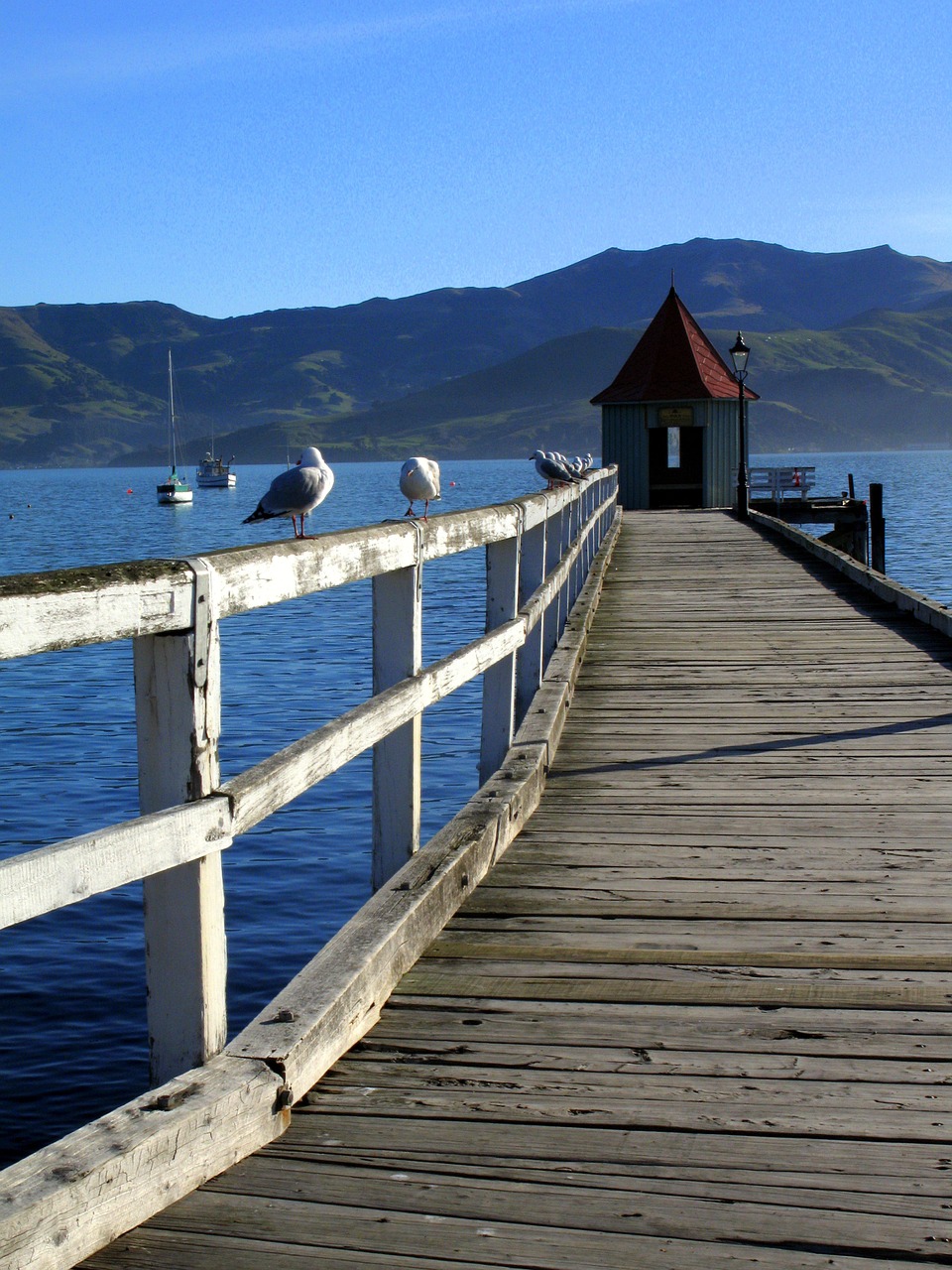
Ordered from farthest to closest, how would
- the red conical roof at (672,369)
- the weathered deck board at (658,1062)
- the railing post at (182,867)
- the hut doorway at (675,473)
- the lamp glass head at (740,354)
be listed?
the hut doorway at (675,473), the red conical roof at (672,369), the lamp glass head at (740,354), the railing post at (182,867), the weathered deck board at (658,1062)

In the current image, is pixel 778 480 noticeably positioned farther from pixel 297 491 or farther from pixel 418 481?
pixel 297 491

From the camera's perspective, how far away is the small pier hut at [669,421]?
115ft

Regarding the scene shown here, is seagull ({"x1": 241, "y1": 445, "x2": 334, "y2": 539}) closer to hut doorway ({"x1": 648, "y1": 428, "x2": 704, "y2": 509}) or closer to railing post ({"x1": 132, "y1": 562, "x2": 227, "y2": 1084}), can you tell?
railing post ({"x1": 132, "y1": 562, "x2": 227, "y2": 1084})

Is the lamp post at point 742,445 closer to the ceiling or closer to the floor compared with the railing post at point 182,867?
closer to the ceiling

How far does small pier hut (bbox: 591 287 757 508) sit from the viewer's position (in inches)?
1385

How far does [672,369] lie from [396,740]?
32696 millimetres

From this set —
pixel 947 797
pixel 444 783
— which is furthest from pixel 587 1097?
pixel 444 783

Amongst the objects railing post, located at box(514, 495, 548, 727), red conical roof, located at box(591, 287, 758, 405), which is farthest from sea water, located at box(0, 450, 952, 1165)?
red conical roof, located at box(591, 287, 758, 405)

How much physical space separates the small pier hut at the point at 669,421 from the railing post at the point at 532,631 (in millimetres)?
26874

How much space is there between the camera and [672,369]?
3612 centimetres

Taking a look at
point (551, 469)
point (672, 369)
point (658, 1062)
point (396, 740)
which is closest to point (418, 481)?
point (396, 740)

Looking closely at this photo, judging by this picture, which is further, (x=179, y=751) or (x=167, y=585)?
(x=179, y=751)

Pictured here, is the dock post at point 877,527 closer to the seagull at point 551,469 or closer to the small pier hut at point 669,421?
the small pier hut at point 669,421

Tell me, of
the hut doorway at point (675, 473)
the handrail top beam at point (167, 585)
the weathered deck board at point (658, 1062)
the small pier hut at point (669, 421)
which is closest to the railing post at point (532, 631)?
the weathered deck board at point (658, 1062)
